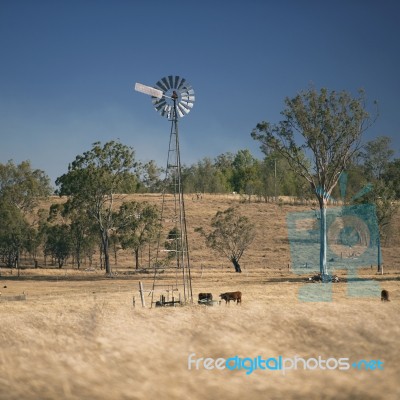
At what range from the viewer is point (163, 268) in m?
69.0

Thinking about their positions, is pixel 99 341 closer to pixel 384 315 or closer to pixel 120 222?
pixel 384 315

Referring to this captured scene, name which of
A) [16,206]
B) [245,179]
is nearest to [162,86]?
[16,206]

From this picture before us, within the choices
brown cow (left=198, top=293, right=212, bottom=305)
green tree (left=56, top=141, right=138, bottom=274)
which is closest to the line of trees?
green tree (left=56, top=141, right=138, bottom=274)

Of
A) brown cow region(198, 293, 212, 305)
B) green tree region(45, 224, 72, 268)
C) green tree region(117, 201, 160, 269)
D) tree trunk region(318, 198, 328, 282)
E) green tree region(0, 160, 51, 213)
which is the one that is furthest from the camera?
green tree region(0, 160, 51, 213)

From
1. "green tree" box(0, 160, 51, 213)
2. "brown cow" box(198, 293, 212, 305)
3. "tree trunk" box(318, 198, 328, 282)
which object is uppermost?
"green tree" box(0, 160, 51, 213)

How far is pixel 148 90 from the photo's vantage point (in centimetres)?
3338

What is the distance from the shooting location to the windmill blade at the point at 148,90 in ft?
107

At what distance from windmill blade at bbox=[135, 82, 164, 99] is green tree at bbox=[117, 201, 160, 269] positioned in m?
36.9

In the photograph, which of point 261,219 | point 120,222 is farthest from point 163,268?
point 261,219

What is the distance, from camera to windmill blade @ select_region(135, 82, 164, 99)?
Answer: 32.7 m

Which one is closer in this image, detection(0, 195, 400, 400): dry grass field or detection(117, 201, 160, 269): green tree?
detection(0, 195, 400, 400): dry grass field

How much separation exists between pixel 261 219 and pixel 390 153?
110 feet

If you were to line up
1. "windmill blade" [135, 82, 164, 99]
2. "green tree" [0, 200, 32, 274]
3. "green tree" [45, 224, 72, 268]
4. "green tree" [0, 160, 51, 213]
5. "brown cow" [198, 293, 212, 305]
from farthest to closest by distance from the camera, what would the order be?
"green tree" [0, 160, 51, 213], "green tree" [45, 224, 72, 268], "green tree" [0, 200, 32, 274], "windmill blade" [135, 82, 164, 99], "brown cow" [198, 293, 212, 305]

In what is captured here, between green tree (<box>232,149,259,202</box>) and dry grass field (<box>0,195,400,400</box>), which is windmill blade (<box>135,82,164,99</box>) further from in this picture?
green tree (<box>232,149,259,202</box>)
